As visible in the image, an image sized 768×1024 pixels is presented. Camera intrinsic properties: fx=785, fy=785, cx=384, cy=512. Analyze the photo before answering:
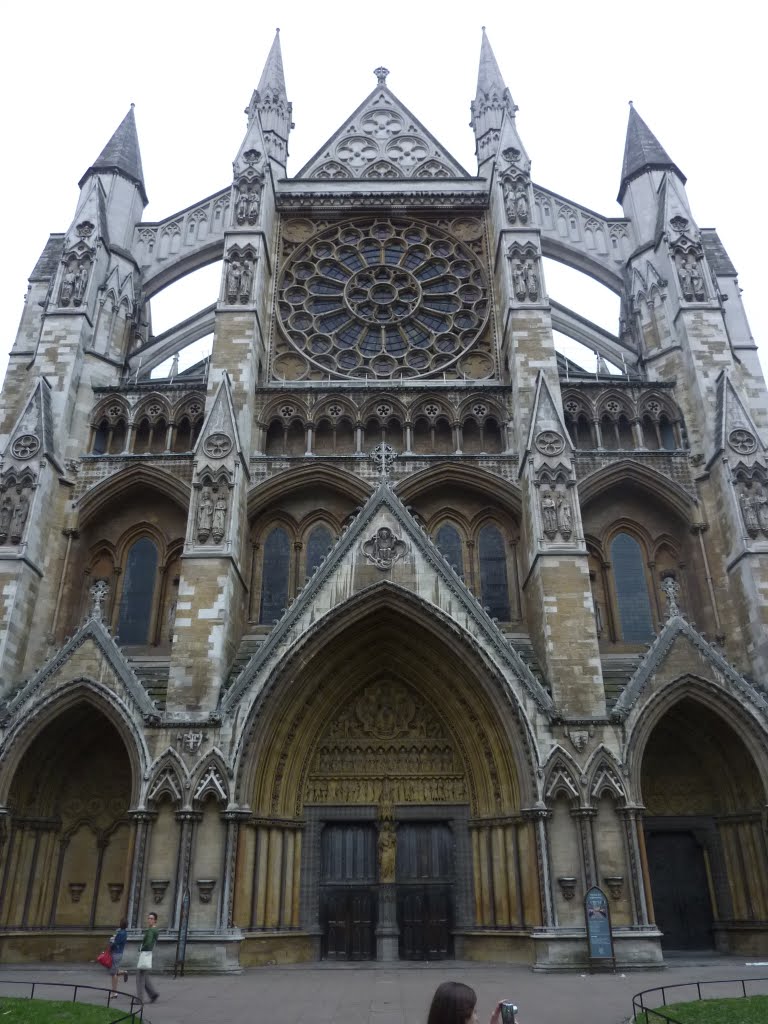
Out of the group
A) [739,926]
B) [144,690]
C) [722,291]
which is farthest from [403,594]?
[722,291]

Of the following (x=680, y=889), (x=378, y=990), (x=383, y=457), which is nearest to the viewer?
(x=378, y=990)

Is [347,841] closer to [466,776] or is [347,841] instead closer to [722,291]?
[466,776]

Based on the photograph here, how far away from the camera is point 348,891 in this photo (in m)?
17.3

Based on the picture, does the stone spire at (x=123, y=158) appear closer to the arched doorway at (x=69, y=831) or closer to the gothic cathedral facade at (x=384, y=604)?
the gothic cathedral facade at (x=384, y=604)

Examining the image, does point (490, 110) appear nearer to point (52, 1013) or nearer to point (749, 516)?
point (749, 516)

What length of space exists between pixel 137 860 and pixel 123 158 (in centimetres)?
2228

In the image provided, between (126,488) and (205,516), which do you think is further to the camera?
(126,488)

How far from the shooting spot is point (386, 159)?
28797 mm

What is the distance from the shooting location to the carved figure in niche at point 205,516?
18312 millimetres

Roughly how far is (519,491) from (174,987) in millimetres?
13009

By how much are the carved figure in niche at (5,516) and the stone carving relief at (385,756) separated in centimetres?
888

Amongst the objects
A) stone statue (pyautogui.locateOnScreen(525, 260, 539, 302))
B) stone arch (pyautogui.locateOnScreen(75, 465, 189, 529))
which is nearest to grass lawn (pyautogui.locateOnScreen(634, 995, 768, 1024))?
stone arch (pyautogui.locateOnScreen(75, 465, 189, 529))

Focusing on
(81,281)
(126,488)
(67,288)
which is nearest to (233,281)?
(81,281)

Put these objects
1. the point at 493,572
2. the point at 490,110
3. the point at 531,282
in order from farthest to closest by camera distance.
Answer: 1. the point at 490,110
2. the point at 531,282
3. the point at 493,572
